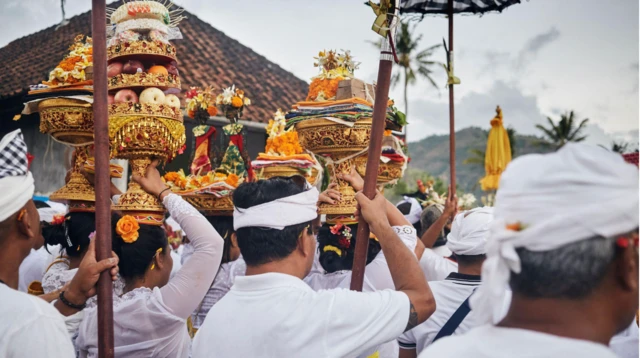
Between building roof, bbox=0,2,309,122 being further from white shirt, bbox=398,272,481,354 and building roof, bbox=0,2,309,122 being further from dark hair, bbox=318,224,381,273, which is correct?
white shirt, bbox=398,272,481,354

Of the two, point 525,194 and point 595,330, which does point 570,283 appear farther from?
point 525,194

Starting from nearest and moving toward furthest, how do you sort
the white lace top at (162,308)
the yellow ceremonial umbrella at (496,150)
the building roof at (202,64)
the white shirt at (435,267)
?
the white lace top at (162,308), the white shirt at (435,267), the yellow ceremonial umbrella at (496,150), the building roof at (202,64)

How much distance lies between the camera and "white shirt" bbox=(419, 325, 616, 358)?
4.94 feet

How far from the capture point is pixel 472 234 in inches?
132

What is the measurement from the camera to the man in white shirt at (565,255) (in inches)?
59.7

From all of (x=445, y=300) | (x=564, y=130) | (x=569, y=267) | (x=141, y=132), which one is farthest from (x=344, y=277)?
(x=564, y=130)

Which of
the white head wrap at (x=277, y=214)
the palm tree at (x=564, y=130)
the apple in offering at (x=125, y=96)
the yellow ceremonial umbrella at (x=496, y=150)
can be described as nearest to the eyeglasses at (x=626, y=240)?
the white head wrap at (x=277, y=214)

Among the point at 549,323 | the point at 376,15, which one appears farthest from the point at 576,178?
the point at 376,15

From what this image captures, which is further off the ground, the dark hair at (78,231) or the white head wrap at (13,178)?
the white head wrap at (13,178)

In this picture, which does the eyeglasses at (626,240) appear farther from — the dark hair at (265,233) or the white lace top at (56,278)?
the white lace top at (56,278)

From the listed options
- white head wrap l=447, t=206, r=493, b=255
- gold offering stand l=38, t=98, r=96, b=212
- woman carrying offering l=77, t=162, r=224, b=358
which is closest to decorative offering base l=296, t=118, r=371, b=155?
white head wrap l=447, t=206, r=493, b=255

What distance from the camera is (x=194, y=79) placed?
52.6ft

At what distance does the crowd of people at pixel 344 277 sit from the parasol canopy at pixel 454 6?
6.54 ft

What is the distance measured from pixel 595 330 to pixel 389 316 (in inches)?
36.7
